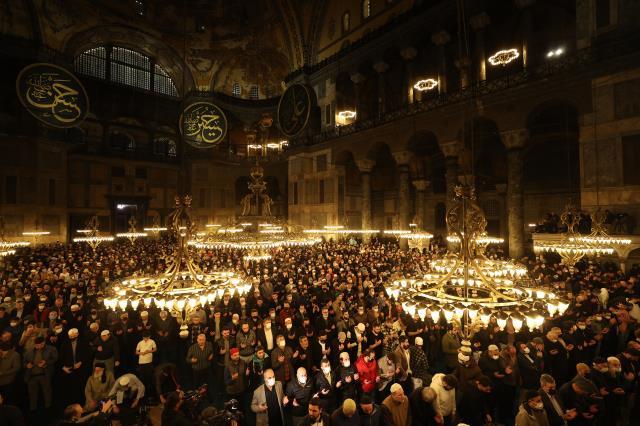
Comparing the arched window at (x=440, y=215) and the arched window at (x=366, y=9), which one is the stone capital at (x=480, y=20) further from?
the arched window at (x=440, y=215)

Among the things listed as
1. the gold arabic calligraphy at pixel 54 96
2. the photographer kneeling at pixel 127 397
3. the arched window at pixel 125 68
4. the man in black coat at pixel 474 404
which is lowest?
the man in black coat at pixel 474 404

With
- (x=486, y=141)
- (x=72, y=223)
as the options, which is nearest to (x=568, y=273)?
(x=486, y=141)

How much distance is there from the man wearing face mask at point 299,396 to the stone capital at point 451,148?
11912mm

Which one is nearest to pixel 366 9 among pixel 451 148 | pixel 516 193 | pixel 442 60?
pixel 442 60

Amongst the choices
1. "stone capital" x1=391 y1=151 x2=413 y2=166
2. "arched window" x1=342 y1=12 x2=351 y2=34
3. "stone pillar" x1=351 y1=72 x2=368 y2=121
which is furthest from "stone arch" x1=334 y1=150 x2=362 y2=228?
"arched window" x1=342 y1=12 x2=351 y2=34

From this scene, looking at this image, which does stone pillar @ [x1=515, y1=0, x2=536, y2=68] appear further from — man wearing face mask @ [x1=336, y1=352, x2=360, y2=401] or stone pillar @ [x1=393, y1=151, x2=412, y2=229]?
man wearing face mask @ [x1=336, y1=352, x2=360, y2=401]

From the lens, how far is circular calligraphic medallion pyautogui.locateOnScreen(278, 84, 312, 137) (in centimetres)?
982

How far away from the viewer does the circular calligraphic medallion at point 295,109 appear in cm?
982

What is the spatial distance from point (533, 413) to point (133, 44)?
26007mm

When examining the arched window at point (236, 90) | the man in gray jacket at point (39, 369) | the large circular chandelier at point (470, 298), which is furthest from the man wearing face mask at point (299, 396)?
the arched window at point (236, 90)

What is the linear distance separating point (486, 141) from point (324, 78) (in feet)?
32.5

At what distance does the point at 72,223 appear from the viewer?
18.8 meters

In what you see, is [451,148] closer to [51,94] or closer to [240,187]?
[51,94]

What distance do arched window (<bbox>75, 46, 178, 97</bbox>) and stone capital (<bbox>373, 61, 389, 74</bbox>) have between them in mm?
14684
